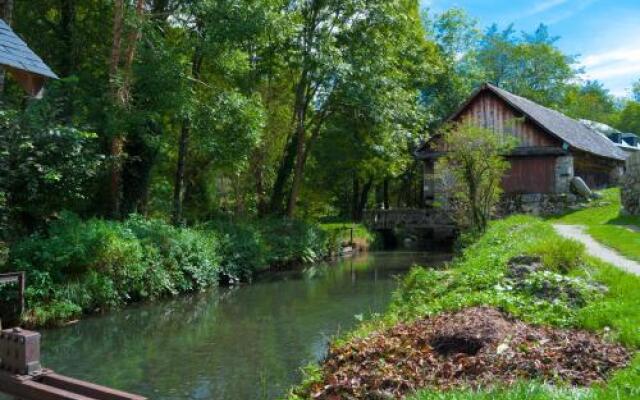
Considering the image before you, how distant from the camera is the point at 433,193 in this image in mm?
36562

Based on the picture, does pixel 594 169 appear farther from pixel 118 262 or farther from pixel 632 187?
pixel 118 262

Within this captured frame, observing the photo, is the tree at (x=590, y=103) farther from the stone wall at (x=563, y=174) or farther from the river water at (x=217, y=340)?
the river water at (x=217, y=340)

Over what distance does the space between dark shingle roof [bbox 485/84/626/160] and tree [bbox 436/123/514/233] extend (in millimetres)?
11385

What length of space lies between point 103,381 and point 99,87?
1247cm

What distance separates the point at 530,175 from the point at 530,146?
1.56 m

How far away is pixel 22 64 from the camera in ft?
25.2

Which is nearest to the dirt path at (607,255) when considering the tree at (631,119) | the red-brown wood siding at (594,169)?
the red-brown wood siding at (594,169)

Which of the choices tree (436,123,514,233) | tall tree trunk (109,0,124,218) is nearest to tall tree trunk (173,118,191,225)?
tall tree trunk (109,0,124,218)

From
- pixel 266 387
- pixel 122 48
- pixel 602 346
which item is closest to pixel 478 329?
pixel 602 346

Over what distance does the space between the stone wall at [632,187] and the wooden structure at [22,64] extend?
19.6 metres

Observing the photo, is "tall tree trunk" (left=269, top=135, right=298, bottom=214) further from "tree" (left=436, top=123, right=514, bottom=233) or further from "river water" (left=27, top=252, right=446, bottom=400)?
"river water" (left=27, top=252, right=446, bottom=400)

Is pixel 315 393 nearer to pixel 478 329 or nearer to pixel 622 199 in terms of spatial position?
pixel 478 329

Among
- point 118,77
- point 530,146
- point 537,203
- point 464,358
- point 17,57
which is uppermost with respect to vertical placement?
point 118,77

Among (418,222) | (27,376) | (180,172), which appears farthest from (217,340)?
(418,222)
